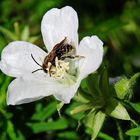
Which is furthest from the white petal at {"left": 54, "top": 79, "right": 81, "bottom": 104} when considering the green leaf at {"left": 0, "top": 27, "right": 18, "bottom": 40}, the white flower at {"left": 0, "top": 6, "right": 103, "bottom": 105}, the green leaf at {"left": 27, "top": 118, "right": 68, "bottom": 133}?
the green leaf at {"left": 0, "top": 27, "right": 18, "bottom": 40}

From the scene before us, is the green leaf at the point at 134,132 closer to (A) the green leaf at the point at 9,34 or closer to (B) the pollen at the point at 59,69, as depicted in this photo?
(B) the pollen at the point at 59,69

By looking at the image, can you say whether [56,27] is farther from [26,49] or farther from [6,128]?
[6,128]

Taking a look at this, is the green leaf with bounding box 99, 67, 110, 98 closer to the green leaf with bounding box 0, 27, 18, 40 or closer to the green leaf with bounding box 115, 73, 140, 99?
the green leaf with bounding box 115, 73, 140, 99

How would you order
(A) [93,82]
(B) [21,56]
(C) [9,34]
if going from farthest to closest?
(C) [9,34]
(B) [21,56]
(A) [93,82]

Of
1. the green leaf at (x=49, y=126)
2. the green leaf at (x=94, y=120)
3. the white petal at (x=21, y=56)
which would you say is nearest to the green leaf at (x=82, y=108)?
the green leaf at (x=94, y=120)

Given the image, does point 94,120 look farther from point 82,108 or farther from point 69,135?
point 69,135

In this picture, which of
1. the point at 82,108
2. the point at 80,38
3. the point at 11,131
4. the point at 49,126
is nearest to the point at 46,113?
the point at 49,126

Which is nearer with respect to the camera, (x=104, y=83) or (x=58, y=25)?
(x=104, y=83)

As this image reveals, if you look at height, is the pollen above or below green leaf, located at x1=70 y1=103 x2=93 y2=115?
above

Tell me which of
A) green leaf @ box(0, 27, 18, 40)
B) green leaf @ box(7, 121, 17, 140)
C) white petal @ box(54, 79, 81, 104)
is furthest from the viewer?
green leaf @ box(0, 27, 18, 40)
